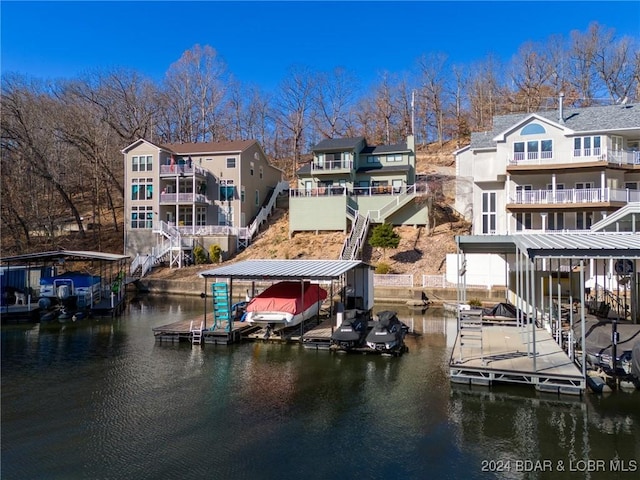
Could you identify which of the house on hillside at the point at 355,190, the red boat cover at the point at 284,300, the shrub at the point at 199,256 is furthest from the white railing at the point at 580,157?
the shrub at the point at 199,256

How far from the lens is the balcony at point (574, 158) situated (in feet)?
98.2

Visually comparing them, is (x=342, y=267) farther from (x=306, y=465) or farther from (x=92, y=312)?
(x=92, y=312)

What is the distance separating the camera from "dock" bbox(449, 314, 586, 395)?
12.1 metres

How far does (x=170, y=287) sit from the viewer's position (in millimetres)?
35562

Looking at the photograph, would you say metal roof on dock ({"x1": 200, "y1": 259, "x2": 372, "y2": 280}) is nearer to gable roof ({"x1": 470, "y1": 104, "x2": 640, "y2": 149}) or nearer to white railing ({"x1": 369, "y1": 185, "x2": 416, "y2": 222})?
white railing ({"x1": 369, "y1": 185, "x2": 416, "y2": 222})

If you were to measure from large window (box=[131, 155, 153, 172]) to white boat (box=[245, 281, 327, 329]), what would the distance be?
2995 cm

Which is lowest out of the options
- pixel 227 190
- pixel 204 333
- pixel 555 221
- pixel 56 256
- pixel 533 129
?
pixel 204 333

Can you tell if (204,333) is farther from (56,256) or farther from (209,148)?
(209,148)

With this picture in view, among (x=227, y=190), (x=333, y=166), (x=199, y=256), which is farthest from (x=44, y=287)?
(x=333, y=166)

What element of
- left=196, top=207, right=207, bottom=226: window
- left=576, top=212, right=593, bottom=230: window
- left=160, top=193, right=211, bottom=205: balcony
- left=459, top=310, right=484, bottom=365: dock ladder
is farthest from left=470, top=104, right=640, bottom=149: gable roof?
left=196, top=207, right=207, bottom=226: window

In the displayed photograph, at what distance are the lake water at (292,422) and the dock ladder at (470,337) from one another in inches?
40.9

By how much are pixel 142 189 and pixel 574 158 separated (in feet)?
124

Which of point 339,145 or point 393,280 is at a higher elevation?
point 339,145

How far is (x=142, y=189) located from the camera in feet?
147
